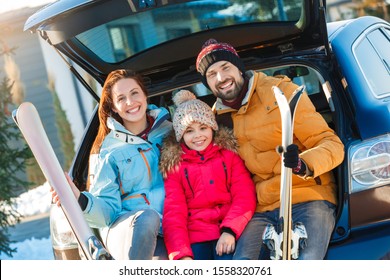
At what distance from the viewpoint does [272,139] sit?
3.50 m

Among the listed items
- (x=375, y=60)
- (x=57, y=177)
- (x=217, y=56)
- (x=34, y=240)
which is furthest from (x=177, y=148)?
(x=34, y=240)

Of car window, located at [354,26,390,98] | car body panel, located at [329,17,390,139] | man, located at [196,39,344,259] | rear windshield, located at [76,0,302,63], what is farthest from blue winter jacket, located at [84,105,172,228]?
car window, located at [354,26,390,98]

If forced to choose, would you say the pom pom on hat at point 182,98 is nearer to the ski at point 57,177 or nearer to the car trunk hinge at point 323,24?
the car trunk hinge at point 323,24

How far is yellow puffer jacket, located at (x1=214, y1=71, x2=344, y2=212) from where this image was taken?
3.40 meters

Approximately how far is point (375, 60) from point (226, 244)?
144 cm

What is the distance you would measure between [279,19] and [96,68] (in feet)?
3.55

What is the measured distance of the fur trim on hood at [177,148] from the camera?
3.51 meters

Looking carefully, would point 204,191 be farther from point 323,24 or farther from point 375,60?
point 375,60

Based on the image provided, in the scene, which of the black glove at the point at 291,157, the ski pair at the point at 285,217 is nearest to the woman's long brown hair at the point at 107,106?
the ski pair at the point at 285,217

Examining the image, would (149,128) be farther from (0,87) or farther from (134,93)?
(0,87)

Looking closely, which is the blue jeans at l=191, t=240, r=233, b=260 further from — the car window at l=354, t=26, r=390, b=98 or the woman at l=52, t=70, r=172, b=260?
the car window at l=354, t=26, r=390, b=98

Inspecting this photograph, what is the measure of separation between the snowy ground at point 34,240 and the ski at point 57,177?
353 centimetres

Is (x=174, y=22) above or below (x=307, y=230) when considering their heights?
above

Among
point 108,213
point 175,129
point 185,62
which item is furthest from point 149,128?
point 185,62
